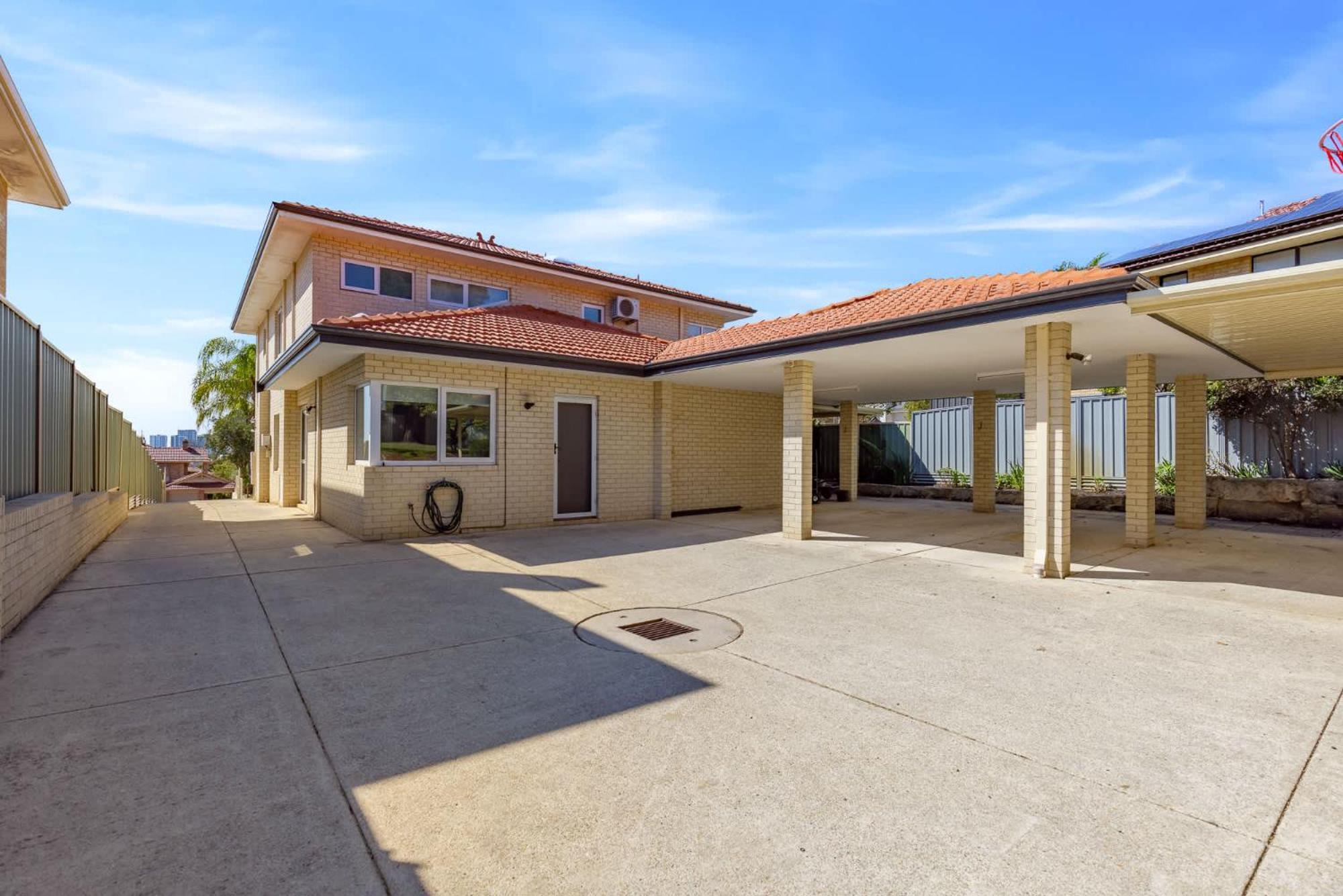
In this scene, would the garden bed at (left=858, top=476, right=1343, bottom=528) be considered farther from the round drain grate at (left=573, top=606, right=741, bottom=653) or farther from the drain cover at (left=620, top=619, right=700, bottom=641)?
the drain cover at (left=620, top=619, right=700, bottom=641)

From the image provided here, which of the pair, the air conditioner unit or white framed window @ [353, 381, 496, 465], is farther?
the air conditioner unit

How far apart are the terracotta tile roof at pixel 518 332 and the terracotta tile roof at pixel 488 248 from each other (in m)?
1.43

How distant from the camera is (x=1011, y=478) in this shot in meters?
16.4

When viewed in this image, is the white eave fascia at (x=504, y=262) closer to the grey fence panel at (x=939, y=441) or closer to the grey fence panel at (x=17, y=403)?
the grey fence panel at (x=939, y=441)

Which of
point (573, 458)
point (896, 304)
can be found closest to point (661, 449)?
point (573, 458)

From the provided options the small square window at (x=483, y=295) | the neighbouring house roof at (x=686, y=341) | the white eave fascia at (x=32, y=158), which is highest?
the small square window at (x=483, y=295)

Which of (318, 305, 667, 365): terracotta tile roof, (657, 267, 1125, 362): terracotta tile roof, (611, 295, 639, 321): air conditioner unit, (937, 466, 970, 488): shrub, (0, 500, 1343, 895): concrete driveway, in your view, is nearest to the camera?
(0, 500, 1343, 895): concrete driveway

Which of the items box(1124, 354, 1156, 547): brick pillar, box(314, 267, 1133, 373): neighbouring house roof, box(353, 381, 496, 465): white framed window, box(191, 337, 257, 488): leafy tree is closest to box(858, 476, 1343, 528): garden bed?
box(1124, 354, 1156, 547): brick pillar

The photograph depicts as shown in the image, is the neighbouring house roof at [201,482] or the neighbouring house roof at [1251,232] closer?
the neighbouring house roof at [1251,232]

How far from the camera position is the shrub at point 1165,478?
13.3m

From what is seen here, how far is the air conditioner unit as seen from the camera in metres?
17.2

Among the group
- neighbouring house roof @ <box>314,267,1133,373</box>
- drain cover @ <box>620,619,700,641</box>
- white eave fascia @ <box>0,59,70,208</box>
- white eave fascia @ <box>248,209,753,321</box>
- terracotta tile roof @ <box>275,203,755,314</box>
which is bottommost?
drain cover @ <box>620,619,700,641</box>

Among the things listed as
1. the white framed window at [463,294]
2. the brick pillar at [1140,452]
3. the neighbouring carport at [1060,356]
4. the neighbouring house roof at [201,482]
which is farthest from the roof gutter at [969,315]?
the neighbouring house roof at [201,482]

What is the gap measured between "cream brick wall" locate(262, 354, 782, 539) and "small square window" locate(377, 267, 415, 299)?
8.17 feet
